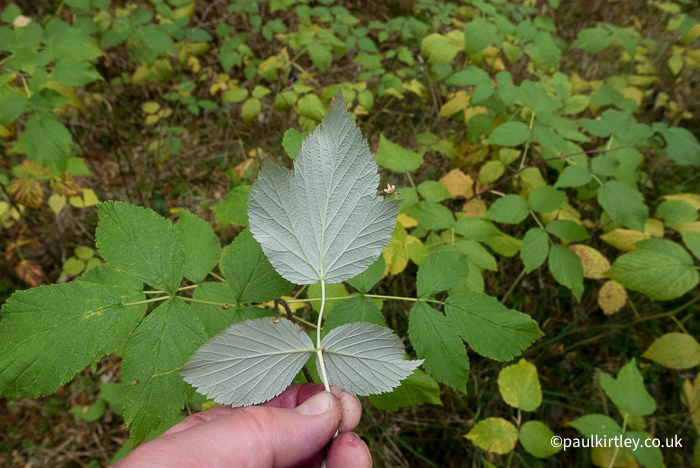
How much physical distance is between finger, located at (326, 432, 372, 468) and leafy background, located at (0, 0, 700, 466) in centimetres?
25

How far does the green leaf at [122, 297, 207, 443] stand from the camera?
744mm

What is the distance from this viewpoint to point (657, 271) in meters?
1.64

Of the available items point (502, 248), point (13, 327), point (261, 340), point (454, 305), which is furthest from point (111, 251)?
point (502, 248)

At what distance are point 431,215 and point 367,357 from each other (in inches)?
39.3

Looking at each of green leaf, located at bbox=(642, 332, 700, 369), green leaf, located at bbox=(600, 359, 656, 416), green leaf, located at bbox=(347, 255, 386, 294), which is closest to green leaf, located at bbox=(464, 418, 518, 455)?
green leaf, located at bbox=(600, 359, 656, 416)

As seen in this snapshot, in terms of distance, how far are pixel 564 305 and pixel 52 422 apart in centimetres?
372

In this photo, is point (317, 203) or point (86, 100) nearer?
point (317, 203)

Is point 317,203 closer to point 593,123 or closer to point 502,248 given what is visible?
point 502,248

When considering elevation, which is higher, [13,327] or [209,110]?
[13,327]

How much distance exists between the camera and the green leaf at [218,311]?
2.84 ft

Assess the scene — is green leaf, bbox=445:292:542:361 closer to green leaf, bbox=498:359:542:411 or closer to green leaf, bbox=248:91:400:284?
green leaf, bbox=248:91:400:284

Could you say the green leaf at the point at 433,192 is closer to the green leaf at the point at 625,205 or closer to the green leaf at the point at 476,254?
the green leaf at the point at 476,254

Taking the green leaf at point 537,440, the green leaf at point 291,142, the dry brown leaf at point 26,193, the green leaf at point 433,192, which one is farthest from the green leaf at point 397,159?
the dry brown leaf at point 26,193

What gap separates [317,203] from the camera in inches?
30.2
